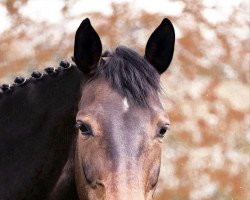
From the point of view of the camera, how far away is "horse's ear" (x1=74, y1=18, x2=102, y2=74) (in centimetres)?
431

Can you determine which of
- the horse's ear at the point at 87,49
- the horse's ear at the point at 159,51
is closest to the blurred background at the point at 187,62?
the horse's ear at the point at 159,51

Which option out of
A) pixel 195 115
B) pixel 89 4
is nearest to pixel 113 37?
pixel 89 4

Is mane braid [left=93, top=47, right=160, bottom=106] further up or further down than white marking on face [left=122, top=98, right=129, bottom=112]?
further up

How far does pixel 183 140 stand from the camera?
18.8 metres

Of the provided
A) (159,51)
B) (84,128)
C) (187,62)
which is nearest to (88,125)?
(84,128)

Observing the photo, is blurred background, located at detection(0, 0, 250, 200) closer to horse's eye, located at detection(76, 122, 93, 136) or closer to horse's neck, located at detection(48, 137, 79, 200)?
horse's neck, located at detection(48, 137, 79, 200)

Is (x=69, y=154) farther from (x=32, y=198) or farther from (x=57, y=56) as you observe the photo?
(x=57, y=56)

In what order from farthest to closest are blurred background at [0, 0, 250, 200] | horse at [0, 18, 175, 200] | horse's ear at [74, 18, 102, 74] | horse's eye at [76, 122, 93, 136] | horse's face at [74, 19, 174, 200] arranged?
1. blurred background at [0, 0, 250, 200]
2. horse's ear at [74, 18, 102, 74]
3. horse's eye at [76, 122, 93, 136]
4. horse at [0, 18, 175, 200]
5. horse's face at [74, 19, 174, 200]

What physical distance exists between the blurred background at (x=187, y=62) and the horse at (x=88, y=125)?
12.9m

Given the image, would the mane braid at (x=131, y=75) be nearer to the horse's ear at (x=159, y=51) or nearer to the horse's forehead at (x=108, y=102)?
the horse's forehead at (x=108, y=102)

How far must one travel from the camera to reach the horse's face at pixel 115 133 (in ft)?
12.2

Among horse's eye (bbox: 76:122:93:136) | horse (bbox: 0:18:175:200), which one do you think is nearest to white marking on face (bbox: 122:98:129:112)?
horse (bbox: 0:18:175:200)

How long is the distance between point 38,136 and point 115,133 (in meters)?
1.03

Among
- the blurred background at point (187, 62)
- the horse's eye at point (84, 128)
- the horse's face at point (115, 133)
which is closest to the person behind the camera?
the horse's face at point (115, 133)
